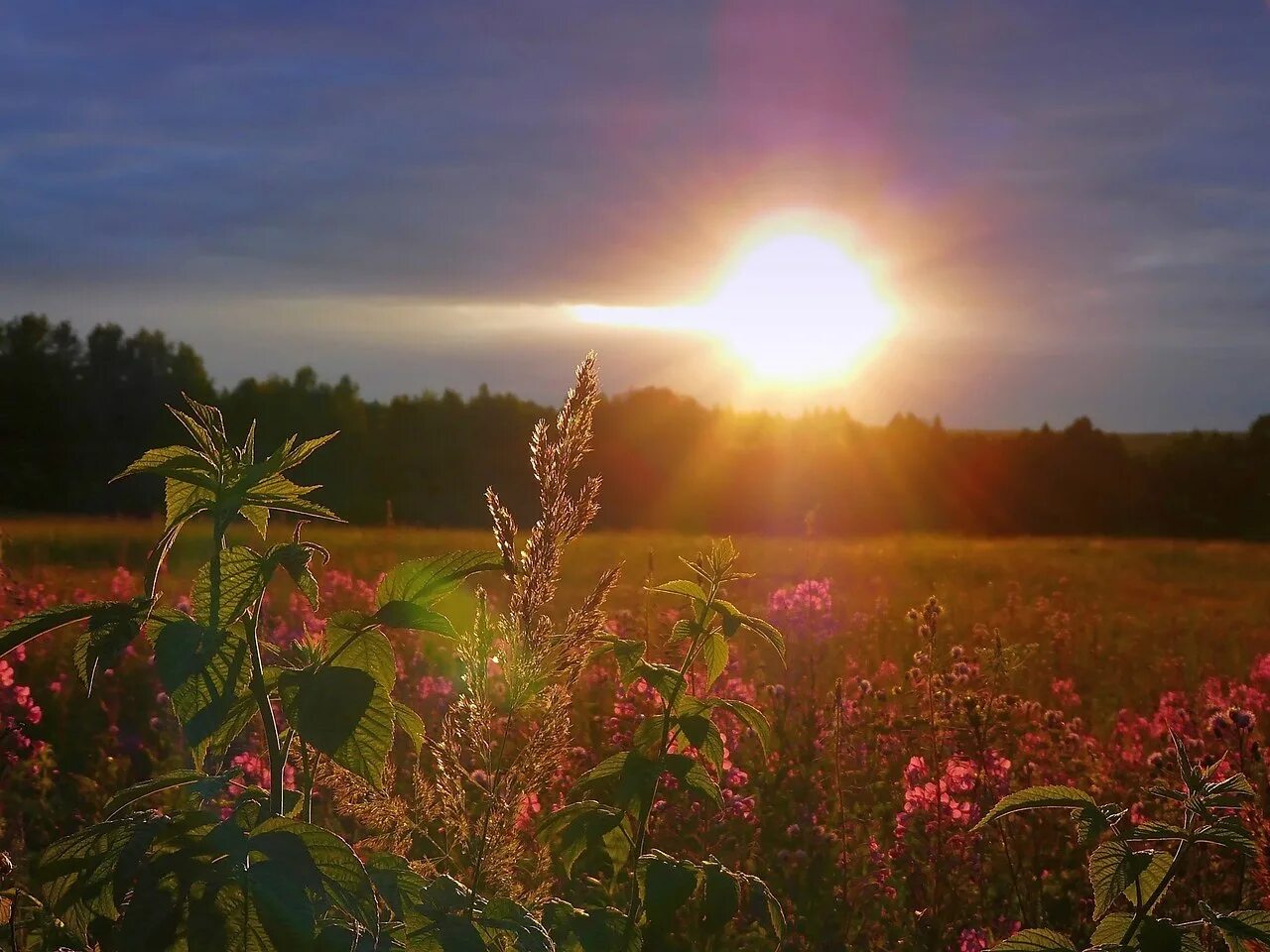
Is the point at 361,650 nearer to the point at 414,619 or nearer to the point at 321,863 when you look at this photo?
the point at 414,619

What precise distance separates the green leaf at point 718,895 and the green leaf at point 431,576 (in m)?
0.82

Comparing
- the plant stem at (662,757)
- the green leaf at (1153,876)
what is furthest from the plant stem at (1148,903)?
the plant stem at (662,757)

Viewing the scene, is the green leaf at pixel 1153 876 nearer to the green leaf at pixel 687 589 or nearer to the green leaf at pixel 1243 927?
the green leaf at pixel 1243 927

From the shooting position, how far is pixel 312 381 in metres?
59.5

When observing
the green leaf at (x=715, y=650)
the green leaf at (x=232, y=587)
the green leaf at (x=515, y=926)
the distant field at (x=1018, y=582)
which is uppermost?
the green leaf at (x=232, y=587)

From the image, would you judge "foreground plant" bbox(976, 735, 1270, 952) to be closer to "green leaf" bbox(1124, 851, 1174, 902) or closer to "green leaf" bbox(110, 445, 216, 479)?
"green leaf" bbox(1124, 851, 1174, 902)

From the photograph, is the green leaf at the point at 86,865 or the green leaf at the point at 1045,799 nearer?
the green leaf at the point at 86,865

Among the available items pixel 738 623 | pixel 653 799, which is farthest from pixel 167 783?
pixel 738 623

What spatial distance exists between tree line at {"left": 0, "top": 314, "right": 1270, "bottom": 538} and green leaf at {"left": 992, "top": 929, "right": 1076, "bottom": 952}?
36.2 meters

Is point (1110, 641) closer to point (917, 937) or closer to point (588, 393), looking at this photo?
point (917, 937)

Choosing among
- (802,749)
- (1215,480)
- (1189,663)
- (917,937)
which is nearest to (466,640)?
(917,937)

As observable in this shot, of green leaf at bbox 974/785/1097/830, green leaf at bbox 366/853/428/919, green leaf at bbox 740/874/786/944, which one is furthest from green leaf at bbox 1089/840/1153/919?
green leaf at bbox 366/853/428/919

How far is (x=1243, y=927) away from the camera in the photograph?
1771 mm

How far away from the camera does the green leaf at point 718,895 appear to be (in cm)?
205
